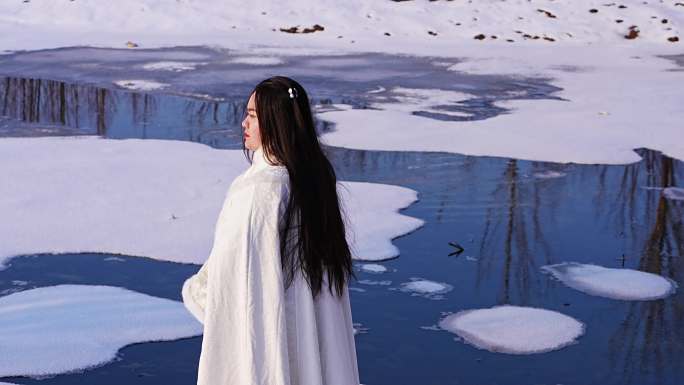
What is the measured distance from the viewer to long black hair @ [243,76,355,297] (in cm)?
317

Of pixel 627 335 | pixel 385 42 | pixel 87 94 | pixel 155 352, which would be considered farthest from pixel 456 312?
pixel 385 42

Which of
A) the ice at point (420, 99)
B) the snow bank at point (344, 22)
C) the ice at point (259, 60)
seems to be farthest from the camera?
the snow bank at point (344, 22)

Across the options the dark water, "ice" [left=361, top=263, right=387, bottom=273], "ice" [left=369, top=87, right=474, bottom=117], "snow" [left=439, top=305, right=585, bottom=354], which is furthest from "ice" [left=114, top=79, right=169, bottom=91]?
"snow" [left=439, top=305, right=585, bottom=354]

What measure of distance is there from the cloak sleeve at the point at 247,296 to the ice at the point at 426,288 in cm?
324

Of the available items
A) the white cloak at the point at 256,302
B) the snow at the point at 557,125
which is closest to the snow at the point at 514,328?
the white cloak at the point at 256,302

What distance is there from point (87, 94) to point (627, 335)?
30.8ft

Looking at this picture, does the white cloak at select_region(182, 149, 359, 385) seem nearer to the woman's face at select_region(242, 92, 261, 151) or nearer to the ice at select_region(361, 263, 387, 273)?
the woman's face at select_region(242, 92, 261, 151)

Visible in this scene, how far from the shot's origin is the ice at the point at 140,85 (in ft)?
46.6

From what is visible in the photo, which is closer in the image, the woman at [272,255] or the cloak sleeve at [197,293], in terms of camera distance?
the woman at [272,255]

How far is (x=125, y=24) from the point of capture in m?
22.1

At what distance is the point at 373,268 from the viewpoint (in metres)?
6.91

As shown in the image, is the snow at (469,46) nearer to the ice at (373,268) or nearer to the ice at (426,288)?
the ice at (373,268)

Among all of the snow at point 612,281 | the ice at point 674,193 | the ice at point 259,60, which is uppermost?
the ice at point 259,60

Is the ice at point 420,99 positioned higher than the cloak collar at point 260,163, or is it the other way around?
the cloak collar at point 260,163
